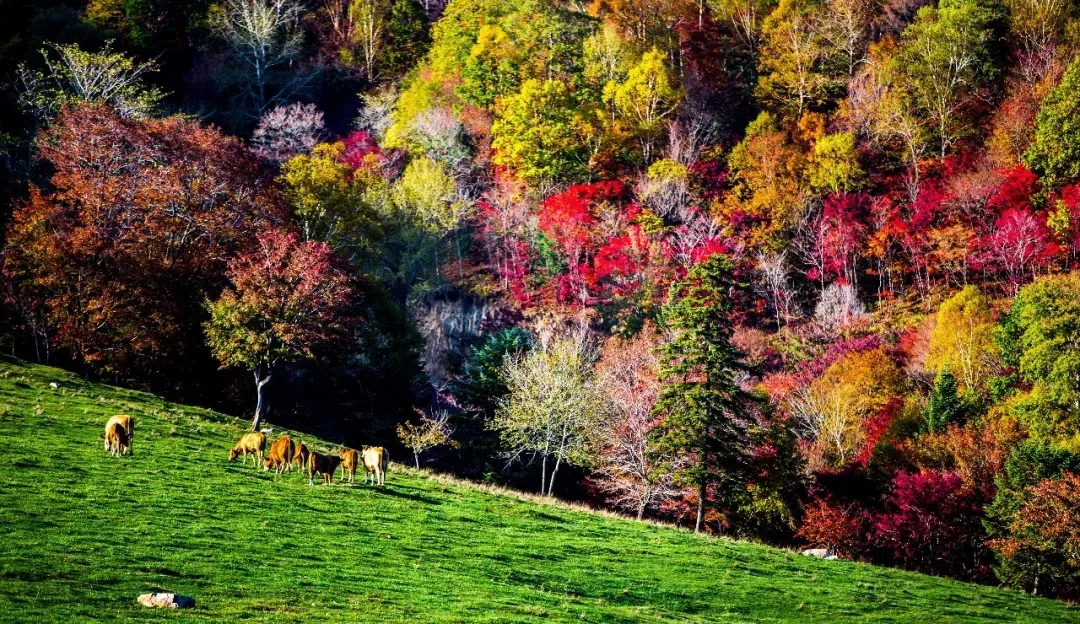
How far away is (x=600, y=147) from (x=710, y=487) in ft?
153

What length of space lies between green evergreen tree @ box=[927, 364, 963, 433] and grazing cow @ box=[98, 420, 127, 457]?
4151 cm

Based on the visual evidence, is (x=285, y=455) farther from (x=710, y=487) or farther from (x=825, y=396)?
(x=825, y=396)

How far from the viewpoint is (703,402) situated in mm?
49156

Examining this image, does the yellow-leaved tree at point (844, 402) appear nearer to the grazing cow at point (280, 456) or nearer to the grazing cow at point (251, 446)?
the grazing cow at point (280, 456)

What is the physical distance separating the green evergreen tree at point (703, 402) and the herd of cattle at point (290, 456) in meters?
18.0

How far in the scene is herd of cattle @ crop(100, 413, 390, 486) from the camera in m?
31.3

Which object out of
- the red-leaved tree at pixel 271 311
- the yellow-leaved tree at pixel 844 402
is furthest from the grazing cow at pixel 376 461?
the yellow-leaved tree at pixel 844 402

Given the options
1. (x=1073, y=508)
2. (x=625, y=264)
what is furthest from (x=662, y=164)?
(x=1073, y=508)

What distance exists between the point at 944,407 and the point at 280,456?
3801 centimetres

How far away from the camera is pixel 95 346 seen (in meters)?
46.2

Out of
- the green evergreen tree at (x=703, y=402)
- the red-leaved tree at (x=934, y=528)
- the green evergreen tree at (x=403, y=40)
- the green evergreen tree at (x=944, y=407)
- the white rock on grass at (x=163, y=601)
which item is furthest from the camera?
the green evergreen tree at (x=403, y=40)

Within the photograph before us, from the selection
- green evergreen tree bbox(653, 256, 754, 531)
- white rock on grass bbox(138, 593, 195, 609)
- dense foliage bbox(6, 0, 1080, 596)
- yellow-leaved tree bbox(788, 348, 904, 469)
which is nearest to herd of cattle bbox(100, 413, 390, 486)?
dense foliage bbox(6, 0, 1080, 596)

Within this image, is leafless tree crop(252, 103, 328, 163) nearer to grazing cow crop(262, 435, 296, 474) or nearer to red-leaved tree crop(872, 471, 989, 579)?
red-leaved tree crop(872, 471, 989, 579)

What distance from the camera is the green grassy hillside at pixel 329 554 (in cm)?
2086
